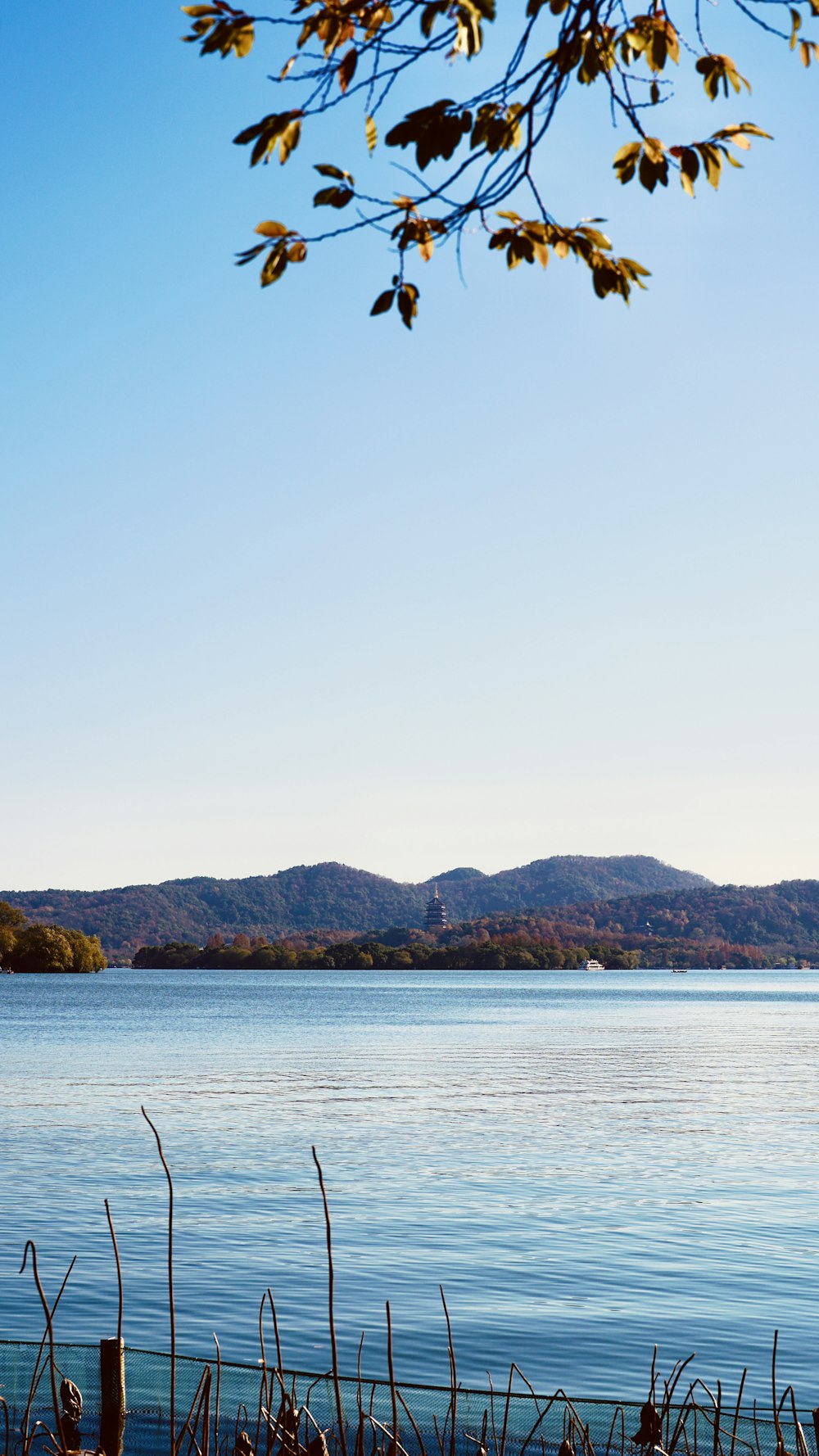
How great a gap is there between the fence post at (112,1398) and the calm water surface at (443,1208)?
10.2m

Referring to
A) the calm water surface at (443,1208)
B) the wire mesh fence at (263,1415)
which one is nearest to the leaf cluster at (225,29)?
the wire mesh fence at (263,1415)

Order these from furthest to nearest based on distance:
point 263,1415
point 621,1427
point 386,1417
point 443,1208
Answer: point 443,1208 < point 386,1417 < point 263,1415 < point 621,1427

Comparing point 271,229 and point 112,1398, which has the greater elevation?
point 271,229

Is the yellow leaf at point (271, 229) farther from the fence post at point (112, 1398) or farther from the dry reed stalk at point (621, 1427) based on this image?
the dry reed stalk at point (621, 1427)

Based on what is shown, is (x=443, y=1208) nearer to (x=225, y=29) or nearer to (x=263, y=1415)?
(x=263, y=1415)

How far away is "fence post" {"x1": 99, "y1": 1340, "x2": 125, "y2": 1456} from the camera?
7.20m

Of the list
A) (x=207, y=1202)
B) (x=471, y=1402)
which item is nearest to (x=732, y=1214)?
(x=207, y=1202)

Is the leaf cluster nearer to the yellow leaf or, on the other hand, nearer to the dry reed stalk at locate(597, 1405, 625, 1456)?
the yellow leaf

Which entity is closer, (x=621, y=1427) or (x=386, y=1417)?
(x=621, y=1427)

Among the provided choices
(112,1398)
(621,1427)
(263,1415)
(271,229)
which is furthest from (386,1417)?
(271,229)

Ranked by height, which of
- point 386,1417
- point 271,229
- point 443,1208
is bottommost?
point 443,1208

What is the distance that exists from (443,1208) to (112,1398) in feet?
69.4

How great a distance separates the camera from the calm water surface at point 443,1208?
742 inches

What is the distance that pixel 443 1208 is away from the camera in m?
27.6
